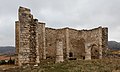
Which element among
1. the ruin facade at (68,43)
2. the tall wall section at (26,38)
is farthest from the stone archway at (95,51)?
the tall wall section at (26,38)

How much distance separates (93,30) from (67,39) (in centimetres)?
410

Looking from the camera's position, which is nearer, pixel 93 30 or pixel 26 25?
pixel 26 25

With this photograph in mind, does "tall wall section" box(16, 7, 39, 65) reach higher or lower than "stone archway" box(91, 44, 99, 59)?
higher

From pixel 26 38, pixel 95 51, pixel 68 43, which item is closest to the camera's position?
pixel 26 38

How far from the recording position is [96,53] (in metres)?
34.1

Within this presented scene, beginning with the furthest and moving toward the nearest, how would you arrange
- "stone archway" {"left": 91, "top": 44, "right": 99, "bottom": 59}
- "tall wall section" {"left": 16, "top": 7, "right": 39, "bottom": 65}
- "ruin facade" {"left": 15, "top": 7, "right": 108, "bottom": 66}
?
"stone archway" {"left": 91, "top": 44, "right": 99, "bottom": 59}, "ruin facade" {"left": 15, "top": 7, "right": 108, "bottom": 66}, "tall wall section" {"left": 16, "top": 7, "right": 39, "bottom": 65}

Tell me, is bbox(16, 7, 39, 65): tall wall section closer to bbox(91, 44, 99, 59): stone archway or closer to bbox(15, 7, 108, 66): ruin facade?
bbox(15, 7, 108, 66): ruin facade

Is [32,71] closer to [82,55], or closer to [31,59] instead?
[31,59]

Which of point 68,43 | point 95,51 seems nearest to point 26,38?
point 68,43

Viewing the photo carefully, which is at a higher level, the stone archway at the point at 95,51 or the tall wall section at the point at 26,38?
the tall wall section at the point at 26,38

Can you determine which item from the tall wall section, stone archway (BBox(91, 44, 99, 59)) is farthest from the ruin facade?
the tall wall section

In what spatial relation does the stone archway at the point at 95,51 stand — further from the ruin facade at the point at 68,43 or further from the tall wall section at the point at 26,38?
the tall wall section at the point at 26,38

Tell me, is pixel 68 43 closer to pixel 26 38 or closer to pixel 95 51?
pixel 95 51

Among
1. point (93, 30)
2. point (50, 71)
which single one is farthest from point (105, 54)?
point (50, 71)
